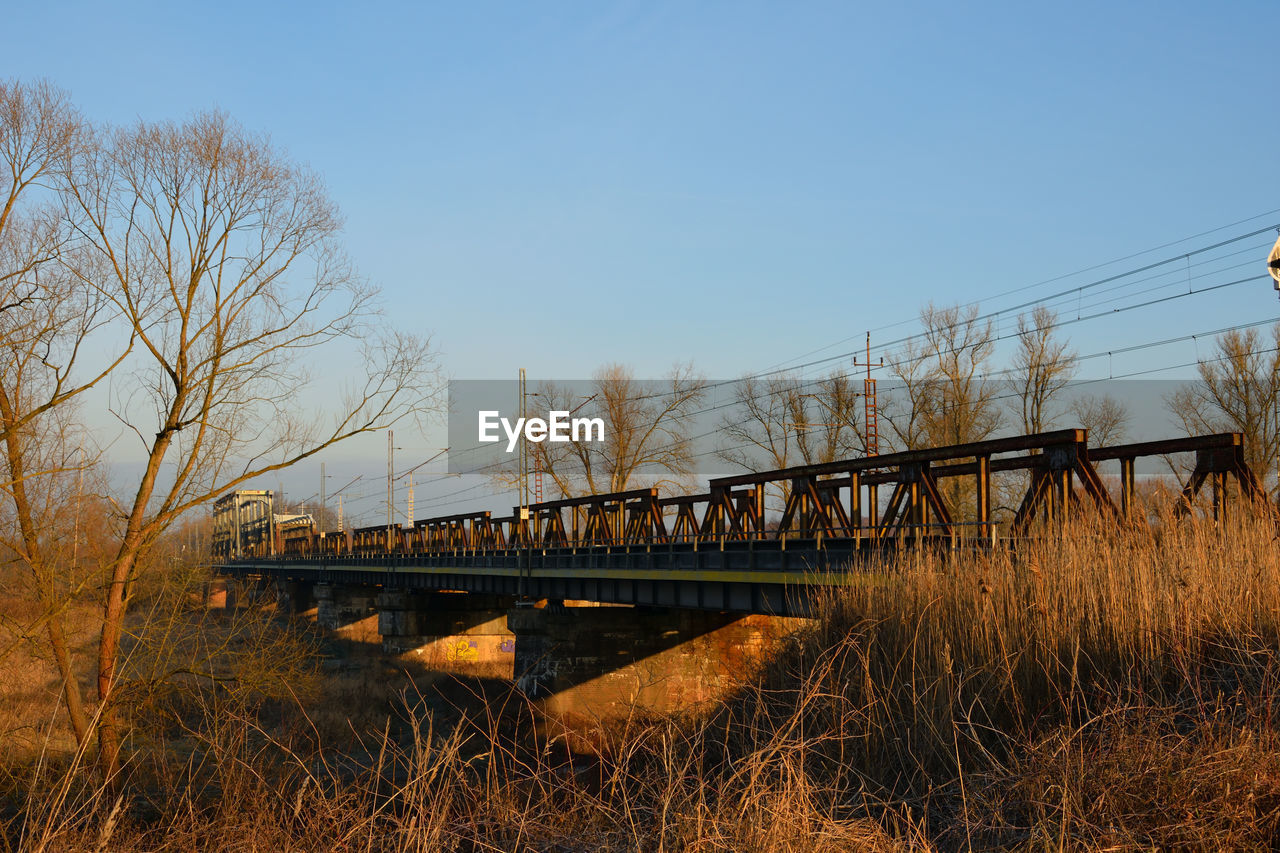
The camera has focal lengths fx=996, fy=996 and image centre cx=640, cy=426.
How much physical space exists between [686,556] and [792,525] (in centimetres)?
672

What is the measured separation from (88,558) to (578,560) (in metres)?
12.4

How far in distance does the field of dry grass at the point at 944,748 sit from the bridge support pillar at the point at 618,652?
1786cm

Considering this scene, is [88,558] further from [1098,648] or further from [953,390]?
[953,390]

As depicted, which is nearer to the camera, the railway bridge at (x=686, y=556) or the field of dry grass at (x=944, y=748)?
the field of dry grass at (x=944, y=748)

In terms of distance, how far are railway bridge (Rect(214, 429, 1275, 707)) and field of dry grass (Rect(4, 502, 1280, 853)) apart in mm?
1247

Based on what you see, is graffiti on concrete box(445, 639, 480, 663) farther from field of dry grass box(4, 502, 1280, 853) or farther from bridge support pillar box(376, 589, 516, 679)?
field of dry grass box(4, 502, 1280, 853)

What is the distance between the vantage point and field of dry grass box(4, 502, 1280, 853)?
17.5 ft

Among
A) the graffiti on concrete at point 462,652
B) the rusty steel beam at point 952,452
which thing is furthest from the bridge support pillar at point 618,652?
the graffiti on concrete at point 462,652

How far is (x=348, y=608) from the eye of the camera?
2381 inches

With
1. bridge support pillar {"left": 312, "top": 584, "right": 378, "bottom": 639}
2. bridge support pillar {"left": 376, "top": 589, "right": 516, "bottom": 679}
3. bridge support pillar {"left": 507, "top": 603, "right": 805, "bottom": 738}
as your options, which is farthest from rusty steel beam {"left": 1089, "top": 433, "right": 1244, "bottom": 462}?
bridge support pillar {"left": 312, "top": 584, "right": 378, "bottom": 639}

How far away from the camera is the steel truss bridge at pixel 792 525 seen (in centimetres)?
1267

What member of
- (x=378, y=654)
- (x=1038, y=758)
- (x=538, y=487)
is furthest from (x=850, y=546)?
(x=538, y=487)

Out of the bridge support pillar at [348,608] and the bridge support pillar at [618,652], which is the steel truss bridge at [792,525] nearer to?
the bridge support pillar at [618,652]

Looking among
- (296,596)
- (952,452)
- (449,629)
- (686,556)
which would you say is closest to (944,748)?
(952,452)
